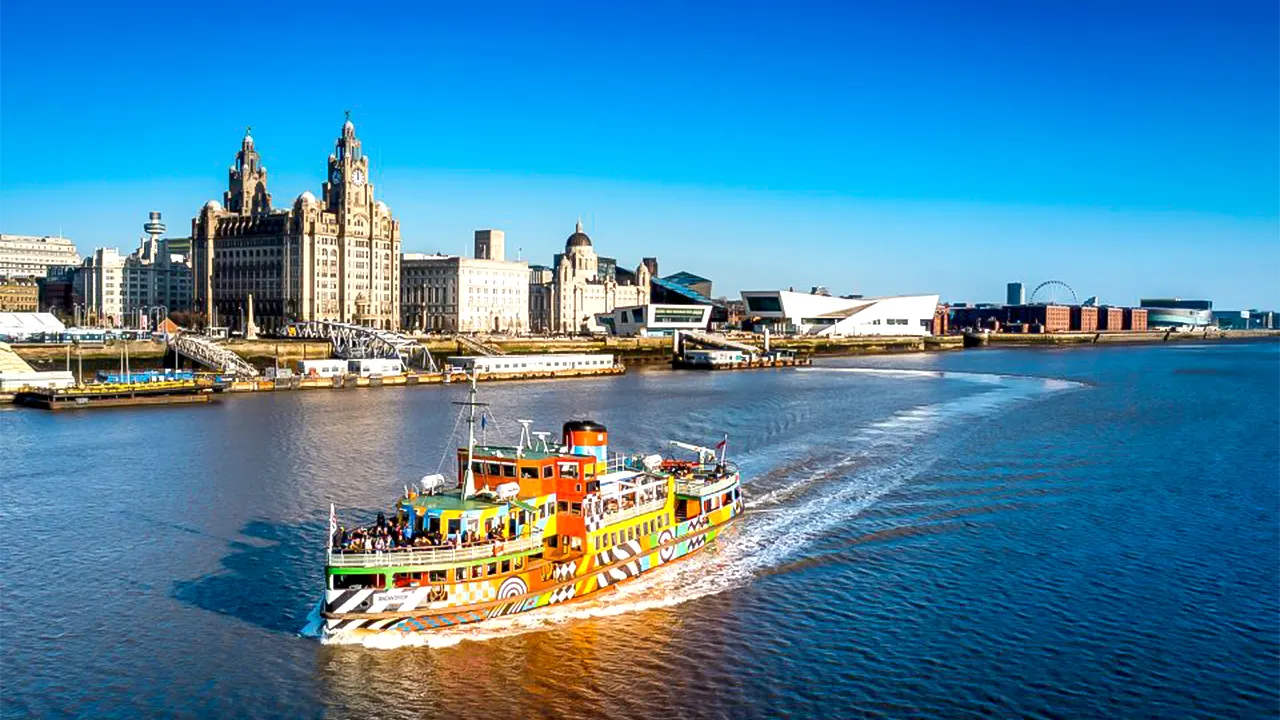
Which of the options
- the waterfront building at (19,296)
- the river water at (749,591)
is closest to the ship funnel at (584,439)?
the river water at (749,591)

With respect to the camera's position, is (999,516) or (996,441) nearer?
(999,516)

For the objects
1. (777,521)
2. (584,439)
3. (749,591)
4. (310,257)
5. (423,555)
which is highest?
(310,257)

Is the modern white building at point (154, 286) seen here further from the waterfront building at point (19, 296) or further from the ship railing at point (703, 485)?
the ship railing at point (703, 485)

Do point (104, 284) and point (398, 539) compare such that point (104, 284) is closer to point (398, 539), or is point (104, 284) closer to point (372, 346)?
point (372, 346)

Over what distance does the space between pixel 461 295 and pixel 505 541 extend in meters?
142

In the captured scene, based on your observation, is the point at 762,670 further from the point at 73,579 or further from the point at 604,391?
the point at 604,391

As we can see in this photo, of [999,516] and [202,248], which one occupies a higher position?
[202,248]

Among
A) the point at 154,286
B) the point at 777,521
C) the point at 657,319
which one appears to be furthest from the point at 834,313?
the point at 777,521

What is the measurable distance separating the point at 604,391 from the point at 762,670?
63.0 metres

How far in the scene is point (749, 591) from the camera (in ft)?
87.6

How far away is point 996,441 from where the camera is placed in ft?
173

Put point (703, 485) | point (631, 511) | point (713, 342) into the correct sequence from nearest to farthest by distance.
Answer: point (631, 511) → point (703, 485) → point (713, 342)

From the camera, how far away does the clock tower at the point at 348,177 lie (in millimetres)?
149875

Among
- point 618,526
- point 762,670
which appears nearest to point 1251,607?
point 762,670
